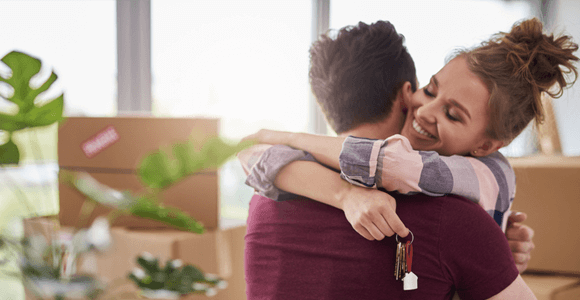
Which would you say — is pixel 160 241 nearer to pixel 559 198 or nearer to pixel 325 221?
pixel 325 221

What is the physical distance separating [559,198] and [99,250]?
1455 millimetres

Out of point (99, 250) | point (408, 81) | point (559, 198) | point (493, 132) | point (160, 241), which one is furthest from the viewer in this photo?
point (559, 198)

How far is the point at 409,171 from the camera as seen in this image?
66cm

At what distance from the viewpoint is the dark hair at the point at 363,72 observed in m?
0.92

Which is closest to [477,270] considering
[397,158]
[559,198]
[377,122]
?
[397,158]

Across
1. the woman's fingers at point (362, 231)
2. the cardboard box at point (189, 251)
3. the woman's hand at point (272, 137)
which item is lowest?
the cardboard box at point (189, 251)

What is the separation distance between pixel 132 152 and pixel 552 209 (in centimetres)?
145

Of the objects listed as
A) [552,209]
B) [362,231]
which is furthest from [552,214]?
[362,231]

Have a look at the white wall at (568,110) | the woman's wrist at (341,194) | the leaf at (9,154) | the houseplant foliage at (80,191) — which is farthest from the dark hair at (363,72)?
the white wall at (568,110)

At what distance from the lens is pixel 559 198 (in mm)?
1386

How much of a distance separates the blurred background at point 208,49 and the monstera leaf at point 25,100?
870mm

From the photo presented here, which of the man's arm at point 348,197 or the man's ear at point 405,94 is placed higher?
the man's ear at point 405,94

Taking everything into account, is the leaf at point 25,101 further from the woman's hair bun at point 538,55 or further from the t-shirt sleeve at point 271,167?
the woman's hair bun at point 538,55

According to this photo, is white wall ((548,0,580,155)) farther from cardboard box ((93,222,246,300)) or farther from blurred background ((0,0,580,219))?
cardboard box ((93,222,246,300))
